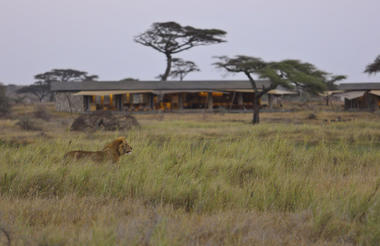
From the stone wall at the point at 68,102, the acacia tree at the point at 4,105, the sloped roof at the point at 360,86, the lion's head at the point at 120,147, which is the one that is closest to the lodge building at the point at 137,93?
the stone wall at the point at 68,102

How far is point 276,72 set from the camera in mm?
20359

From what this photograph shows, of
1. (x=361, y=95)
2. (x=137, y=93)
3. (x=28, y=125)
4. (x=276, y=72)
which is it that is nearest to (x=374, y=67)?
(x=361, y=95)

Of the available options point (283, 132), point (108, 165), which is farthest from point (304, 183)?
point (283, 132)

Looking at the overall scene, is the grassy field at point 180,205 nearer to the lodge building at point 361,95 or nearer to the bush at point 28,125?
the bush at point 28,125

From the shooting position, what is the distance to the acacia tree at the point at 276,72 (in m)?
19.5

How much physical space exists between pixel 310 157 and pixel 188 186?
2852 millimetres

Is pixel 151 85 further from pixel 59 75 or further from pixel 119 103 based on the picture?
pixel 59 75

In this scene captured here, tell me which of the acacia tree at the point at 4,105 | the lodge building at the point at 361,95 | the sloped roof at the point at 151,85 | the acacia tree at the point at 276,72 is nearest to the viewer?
the acacia tree at the point at 276,72

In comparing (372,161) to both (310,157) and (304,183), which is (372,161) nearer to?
(310,157)

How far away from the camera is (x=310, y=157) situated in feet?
18.5

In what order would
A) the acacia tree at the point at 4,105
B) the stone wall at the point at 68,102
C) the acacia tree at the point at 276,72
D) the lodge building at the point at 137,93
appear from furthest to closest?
the lodge building at the point at 137,93
the stone wall at the point at 68,102
the acacia tree at the point at 4,105
the acacia tree at the point at 276,72

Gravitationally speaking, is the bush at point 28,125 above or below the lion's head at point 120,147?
below

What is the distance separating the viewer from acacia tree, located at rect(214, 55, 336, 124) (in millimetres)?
19547

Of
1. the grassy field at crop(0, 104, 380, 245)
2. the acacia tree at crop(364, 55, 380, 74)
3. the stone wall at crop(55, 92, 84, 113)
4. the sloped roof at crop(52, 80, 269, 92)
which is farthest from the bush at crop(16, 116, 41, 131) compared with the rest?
the acacia tree at crop(364, 55, 380, 74)
